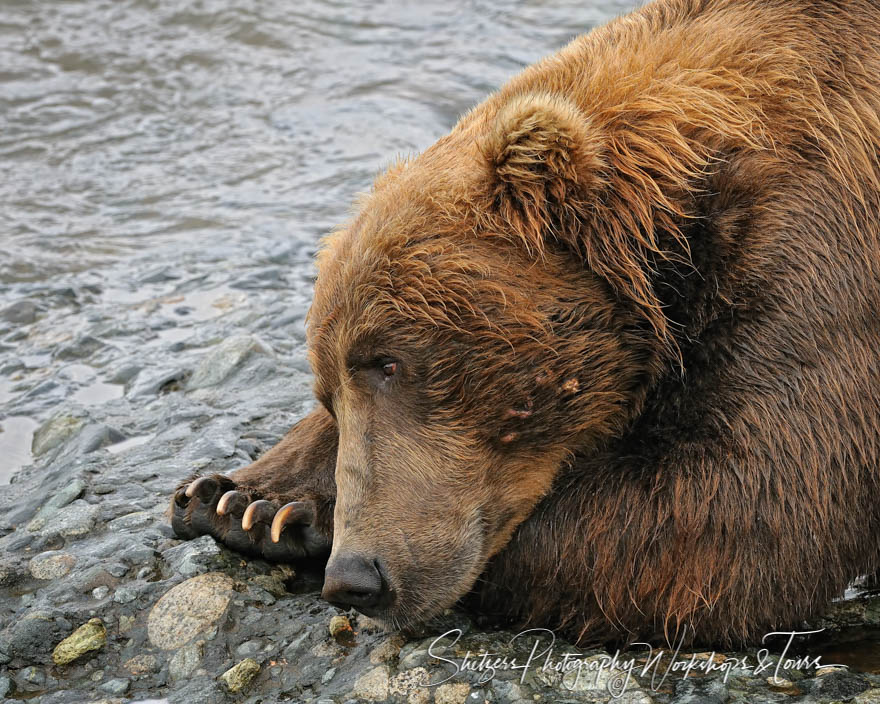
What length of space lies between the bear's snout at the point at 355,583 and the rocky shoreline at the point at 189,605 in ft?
0.70

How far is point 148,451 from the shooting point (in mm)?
4980

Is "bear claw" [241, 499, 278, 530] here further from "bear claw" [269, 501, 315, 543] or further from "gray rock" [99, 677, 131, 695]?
"gray rock" [99, 677, 131, 695]

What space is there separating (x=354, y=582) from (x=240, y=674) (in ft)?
1.50

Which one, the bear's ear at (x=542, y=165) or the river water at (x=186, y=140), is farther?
the river water at (x=186, y=140)

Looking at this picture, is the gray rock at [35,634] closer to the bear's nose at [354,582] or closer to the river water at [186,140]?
the bear's nose at [354,582]

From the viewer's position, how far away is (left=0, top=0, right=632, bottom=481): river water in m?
6.75

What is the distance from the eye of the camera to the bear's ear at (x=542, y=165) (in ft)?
11.8

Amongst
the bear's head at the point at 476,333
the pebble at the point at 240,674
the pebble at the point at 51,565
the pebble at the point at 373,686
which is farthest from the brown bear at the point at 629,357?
the pebble at the point at 51,565

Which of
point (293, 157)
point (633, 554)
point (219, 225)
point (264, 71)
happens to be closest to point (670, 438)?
point (633, 554)

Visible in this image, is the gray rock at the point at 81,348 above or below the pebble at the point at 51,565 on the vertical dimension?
below

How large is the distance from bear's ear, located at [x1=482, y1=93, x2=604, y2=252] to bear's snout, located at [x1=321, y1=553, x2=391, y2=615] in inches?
44.2

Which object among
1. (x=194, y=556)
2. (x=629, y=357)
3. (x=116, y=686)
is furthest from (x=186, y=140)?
(x=116, y=686)

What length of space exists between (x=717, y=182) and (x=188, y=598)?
2.19 meters

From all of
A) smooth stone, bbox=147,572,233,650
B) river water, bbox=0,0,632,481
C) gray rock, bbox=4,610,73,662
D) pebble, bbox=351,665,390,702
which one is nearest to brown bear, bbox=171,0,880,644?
pebble, bbox=351,665,390,702
